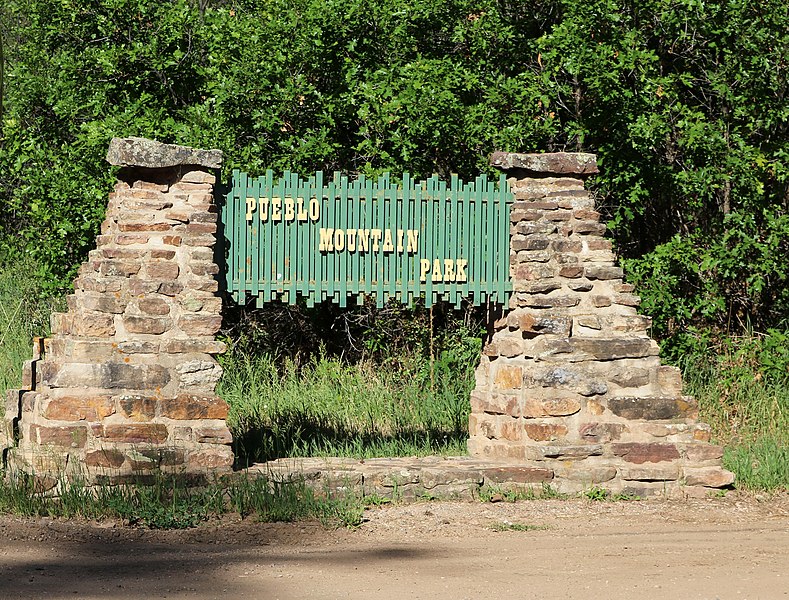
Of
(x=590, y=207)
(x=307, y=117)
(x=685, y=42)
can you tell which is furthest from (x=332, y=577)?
(x=685, y=42)

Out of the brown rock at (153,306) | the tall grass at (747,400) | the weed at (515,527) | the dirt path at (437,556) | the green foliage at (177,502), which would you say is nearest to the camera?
the dirt path at (437,556)

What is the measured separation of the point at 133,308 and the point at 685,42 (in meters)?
7.31

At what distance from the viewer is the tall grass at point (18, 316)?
1220 centimetres

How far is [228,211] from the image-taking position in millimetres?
8133

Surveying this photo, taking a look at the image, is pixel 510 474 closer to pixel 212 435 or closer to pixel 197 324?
pixel 212 435

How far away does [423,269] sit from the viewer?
27.9 ft

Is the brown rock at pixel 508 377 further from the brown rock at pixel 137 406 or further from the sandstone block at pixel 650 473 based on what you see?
the brown rock at pixel 137 406

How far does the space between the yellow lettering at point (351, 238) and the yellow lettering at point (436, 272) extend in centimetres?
66

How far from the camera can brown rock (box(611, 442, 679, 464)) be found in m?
8.24

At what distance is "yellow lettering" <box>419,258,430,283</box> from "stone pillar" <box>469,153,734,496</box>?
2.21 feet

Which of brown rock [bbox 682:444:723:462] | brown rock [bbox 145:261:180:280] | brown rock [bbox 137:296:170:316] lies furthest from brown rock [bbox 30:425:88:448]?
brown rock [bbox 682:444:723:462]

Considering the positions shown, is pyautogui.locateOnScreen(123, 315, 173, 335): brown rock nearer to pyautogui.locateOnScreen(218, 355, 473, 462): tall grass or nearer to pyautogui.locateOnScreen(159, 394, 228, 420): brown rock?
pyautogui.locateOnScreen(159, 394, 228, 420): brown rock

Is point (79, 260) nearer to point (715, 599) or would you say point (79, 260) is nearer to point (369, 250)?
point (369, 250)

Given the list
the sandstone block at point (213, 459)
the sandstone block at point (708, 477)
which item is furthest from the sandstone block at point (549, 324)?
the sandstone block at point (213, 459)
